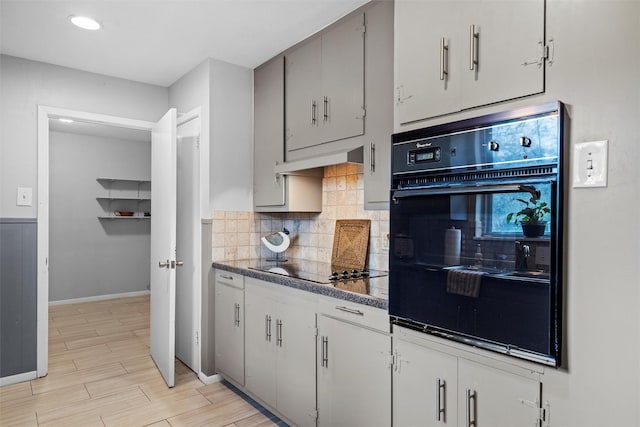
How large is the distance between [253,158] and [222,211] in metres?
0.49

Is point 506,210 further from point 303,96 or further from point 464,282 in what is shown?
point 303,96

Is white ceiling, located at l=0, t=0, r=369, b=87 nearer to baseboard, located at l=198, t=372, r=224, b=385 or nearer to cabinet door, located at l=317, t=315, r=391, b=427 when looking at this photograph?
cabinet door, located at l=317, t=315, r=391, b=427

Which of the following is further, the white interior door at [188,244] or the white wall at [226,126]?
the white interior door at [188,244]

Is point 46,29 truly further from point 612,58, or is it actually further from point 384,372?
point 612,58

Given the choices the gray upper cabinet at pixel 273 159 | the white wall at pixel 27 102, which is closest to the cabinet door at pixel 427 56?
the gray upper cabinet at pixel 273 159

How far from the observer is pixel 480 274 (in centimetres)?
136

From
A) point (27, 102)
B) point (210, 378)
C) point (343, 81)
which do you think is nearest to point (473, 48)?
point (343, 81)

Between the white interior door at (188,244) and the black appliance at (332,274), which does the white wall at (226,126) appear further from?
the black appliance at (332,274)

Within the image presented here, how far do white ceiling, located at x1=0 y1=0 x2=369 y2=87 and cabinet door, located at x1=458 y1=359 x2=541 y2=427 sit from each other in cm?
195

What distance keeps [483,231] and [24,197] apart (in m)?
3.14

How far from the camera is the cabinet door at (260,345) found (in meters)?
2.40

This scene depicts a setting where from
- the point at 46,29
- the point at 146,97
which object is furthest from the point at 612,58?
the point at 146,97

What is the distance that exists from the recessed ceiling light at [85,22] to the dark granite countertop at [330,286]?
1728 millimetres

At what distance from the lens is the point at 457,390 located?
4.72 ft
